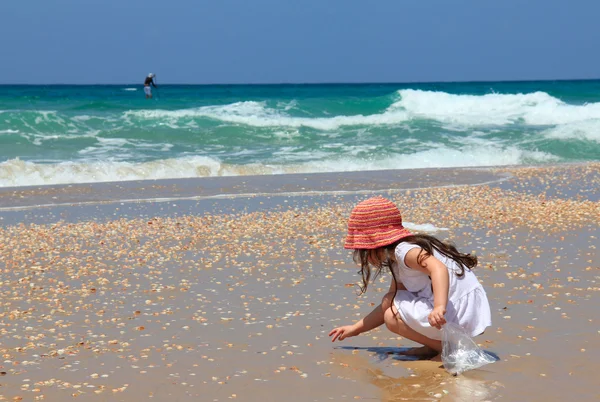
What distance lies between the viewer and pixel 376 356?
475 centimetres

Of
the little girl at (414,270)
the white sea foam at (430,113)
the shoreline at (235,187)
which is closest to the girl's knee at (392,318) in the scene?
the little girl at (414,270)

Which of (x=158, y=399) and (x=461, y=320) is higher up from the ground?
(x=461, y=320)

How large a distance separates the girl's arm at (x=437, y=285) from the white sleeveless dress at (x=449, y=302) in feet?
0.45

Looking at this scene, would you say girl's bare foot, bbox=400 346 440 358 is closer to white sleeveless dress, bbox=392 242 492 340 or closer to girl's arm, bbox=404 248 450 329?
white sleeveless dress, bbox=392 242 492 340

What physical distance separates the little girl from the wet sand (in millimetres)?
251

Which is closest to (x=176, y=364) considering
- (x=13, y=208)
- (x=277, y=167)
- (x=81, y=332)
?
(x=81, y=332)

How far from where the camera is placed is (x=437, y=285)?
4270mm

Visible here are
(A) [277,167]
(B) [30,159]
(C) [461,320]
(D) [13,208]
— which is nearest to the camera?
(C) [461,320]

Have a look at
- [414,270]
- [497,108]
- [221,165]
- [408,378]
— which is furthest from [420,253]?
[497,108]

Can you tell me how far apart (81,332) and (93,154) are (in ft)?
56.2

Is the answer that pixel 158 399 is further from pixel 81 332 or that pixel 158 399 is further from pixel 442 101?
pixel 442 101

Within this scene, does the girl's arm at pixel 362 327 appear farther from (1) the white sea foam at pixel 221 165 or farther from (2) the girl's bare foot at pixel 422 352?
(1) the white sea foam at pixel 221 165

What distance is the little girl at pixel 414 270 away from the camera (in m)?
4.39

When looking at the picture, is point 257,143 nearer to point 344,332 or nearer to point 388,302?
point 344,332
